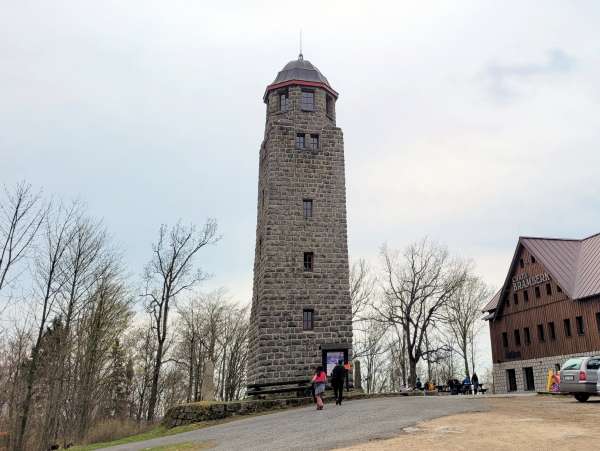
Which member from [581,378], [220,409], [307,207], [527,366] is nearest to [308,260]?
[307,207]

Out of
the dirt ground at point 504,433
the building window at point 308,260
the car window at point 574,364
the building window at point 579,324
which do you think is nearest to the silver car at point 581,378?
the car window at point 574,364

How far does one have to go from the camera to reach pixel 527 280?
3691cm

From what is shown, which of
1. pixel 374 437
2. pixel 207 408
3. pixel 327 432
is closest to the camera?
pixel 374 437

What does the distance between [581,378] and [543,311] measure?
63.4 ft

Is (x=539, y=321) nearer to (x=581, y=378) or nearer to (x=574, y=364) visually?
(x=574, y=364)

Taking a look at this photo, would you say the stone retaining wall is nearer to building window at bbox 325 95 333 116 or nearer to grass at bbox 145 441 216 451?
grass at bbox 145 441 216 451

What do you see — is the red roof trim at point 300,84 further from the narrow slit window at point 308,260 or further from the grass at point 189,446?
the grass at point 189,446

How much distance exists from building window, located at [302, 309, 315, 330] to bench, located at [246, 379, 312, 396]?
251 centimetres

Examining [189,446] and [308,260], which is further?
[308,260]

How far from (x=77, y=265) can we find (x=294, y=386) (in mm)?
12805

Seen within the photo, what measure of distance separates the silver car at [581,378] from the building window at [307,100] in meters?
17.6

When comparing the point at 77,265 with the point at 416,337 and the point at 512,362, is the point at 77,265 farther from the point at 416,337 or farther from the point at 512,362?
the point at 512,362

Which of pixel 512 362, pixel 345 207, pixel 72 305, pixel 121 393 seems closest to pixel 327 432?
pixel 345 207

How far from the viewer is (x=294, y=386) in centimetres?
2336
